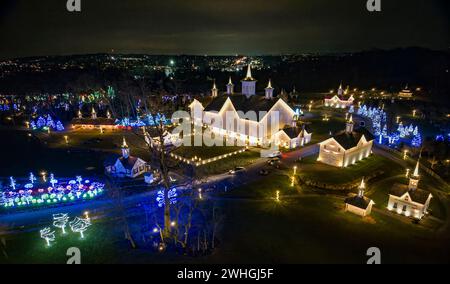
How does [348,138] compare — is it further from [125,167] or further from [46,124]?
[46,124]

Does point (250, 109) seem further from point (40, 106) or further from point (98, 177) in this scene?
point (40, 106)

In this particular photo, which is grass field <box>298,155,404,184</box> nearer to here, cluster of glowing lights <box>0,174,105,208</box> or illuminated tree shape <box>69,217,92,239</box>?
illuminated tree shape <box>69,217,92,239</box>

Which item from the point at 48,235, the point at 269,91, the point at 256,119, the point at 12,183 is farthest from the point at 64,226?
the point at 269,91

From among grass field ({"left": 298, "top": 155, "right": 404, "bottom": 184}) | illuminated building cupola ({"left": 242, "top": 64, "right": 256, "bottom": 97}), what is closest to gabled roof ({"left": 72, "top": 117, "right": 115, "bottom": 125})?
illuminated building cupola ({"left": 242, "top": 64, "right": 256, "bottom": 97})

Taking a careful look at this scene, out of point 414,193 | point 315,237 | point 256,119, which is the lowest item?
point 315,237

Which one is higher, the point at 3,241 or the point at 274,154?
the point at 274,154
